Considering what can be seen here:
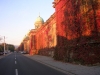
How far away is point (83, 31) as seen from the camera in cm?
2323

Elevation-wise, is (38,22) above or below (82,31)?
above

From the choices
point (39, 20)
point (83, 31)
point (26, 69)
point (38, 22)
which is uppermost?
point (39, 20)

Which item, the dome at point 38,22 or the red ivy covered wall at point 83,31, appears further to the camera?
the dome at point 38,22

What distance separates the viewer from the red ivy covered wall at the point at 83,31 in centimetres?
2128

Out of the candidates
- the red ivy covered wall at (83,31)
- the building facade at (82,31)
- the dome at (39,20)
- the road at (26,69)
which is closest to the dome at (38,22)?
the dome at (39,20)

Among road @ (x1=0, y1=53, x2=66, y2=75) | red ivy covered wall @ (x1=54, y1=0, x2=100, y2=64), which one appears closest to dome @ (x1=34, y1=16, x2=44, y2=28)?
red ivy covered wall @ (x1=54, y1=0, x2=100, y2=64)

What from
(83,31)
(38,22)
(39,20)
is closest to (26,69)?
(83,31)

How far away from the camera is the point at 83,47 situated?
2212cm

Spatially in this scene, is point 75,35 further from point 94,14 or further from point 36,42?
point 36,42

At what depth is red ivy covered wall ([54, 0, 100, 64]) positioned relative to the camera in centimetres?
2128

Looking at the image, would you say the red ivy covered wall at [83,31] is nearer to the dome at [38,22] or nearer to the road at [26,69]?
the road at [26,69]

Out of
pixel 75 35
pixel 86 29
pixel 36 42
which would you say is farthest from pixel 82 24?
pixel 36 42

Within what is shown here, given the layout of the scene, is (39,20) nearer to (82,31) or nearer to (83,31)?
(82,31)

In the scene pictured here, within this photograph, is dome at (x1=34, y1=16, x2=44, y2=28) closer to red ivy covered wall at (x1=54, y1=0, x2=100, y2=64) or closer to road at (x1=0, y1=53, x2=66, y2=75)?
red ivy covered wall at (x1=54, y1=0, x2=100, y2=64)
